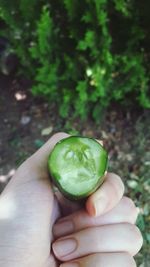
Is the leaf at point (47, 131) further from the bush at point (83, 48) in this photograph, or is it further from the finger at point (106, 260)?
the finger at point (106, 260)

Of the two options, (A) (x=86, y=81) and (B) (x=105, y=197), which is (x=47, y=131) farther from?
(B) (x=105, y=197)

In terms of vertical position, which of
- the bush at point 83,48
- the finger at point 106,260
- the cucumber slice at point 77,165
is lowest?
the bush at point 83,48

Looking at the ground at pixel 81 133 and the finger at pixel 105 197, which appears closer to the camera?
the finger at pixel 105 197

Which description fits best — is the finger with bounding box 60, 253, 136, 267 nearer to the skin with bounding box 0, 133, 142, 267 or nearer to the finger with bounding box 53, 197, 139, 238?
the skin with bounding box 0, 133, 142, 267

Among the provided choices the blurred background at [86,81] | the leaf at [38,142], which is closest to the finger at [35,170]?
the blurred background at [86,81]

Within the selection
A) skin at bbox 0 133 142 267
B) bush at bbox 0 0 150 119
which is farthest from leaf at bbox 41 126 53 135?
skin at bbox 0 133 142 267

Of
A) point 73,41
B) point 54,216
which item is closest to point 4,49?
point 73,41
